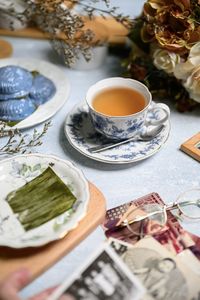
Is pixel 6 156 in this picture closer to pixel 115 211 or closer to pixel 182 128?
pixel 115 211

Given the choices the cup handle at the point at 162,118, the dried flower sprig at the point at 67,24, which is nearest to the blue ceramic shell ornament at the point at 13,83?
the dried flower sprig at the point at 67,24

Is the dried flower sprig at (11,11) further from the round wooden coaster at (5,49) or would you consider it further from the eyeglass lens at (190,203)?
the eyeglass lens at (190,203)

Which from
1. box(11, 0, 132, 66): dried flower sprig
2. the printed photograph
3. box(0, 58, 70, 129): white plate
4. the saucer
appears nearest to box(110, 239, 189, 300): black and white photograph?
the printed photograph

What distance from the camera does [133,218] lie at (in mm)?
668

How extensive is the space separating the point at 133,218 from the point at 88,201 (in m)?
0.08

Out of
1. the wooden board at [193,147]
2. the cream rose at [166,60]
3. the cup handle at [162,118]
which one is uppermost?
the cream rose at [166,60]

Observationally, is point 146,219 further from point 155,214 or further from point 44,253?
point 44,253

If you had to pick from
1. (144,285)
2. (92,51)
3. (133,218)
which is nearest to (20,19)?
(92,51)

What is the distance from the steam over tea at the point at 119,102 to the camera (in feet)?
2.52

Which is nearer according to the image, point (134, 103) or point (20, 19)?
point (134, 103)

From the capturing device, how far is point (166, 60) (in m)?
0.82

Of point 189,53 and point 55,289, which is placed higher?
point 189,53

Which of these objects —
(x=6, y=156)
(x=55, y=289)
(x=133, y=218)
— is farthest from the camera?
(x=6, y=156)

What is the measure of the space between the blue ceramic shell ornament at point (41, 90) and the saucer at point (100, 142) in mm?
64
